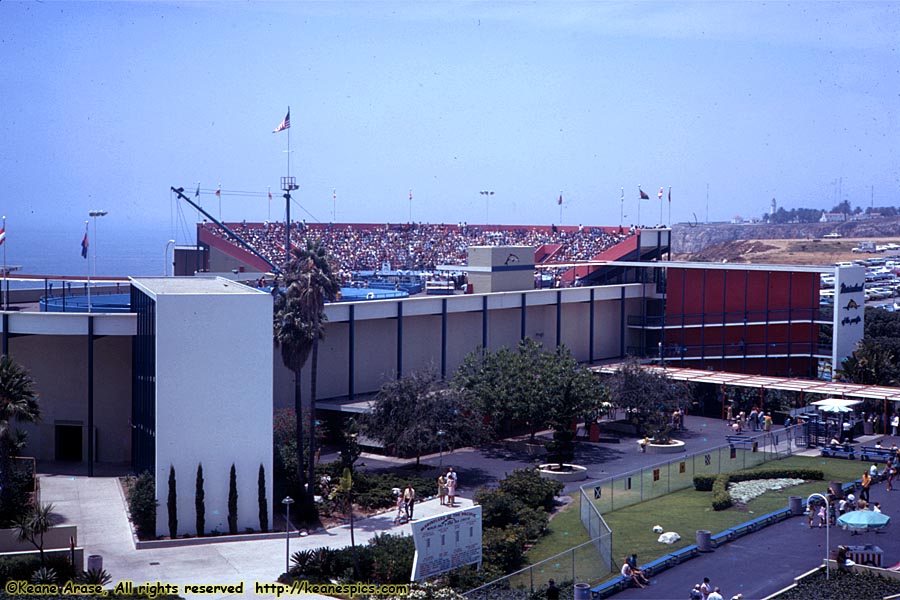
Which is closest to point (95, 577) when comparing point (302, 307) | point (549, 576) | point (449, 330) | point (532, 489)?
point (549, 576)

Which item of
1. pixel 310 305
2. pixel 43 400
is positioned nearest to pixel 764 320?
pixel 310 305

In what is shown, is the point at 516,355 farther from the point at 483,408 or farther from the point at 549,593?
the point at 549,593

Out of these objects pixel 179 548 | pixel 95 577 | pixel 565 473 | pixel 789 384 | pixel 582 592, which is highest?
pixel 789 384

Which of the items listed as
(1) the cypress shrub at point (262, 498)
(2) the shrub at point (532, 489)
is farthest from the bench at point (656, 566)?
(1) the cypress shrub at point (262, 498)

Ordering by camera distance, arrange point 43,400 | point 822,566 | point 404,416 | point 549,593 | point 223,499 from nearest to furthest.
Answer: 1. point 549,593
2. point 822,566
3. point 223,499
4. point 404,416
5. point 43,400

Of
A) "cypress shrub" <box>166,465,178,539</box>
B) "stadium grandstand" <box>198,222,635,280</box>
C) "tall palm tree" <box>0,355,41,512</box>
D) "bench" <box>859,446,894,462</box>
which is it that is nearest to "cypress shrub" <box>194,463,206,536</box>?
"cypress shrub" <box>166,465,178,539</box>

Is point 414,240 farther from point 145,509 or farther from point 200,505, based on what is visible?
point 145,509
